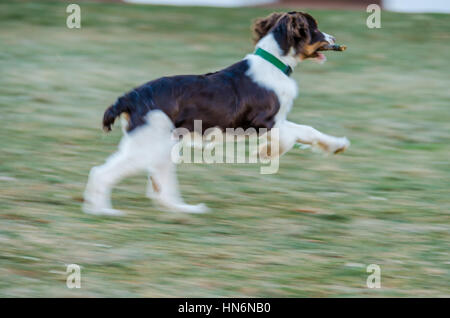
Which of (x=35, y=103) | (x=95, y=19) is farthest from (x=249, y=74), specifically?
(x=95, y=19)

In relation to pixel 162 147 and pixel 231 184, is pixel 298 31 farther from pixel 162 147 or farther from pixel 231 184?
pixel 231 184

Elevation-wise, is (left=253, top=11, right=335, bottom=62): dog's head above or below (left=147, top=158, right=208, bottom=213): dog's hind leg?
above

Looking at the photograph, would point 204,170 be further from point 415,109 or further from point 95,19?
point 95,19

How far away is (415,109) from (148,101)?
4.94 meters

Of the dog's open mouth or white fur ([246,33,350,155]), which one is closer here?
white fur ([246,33,350,155])

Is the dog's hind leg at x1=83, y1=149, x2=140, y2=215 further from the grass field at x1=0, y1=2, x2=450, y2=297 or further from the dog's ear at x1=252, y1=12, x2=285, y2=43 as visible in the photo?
the dog's ear at x1=252, y1=12, x2=285, y2=43

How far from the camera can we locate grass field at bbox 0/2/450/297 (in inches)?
193

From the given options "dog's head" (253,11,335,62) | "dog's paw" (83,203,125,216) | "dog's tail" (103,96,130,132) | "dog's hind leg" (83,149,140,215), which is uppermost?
"dog's head" (253,11,335,62)

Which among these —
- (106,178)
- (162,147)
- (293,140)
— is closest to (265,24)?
(293,140)

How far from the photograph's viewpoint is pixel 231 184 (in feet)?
22.9

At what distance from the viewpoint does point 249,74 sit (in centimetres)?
596

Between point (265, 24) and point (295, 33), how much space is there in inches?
10.9

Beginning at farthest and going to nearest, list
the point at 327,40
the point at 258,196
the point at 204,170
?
the point at 204,170 → the point at 258,196 → the point at 327,40

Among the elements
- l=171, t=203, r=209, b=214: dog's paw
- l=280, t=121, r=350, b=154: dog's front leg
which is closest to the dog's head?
l=280, t=121, r=350, b=154: dog's front leg
